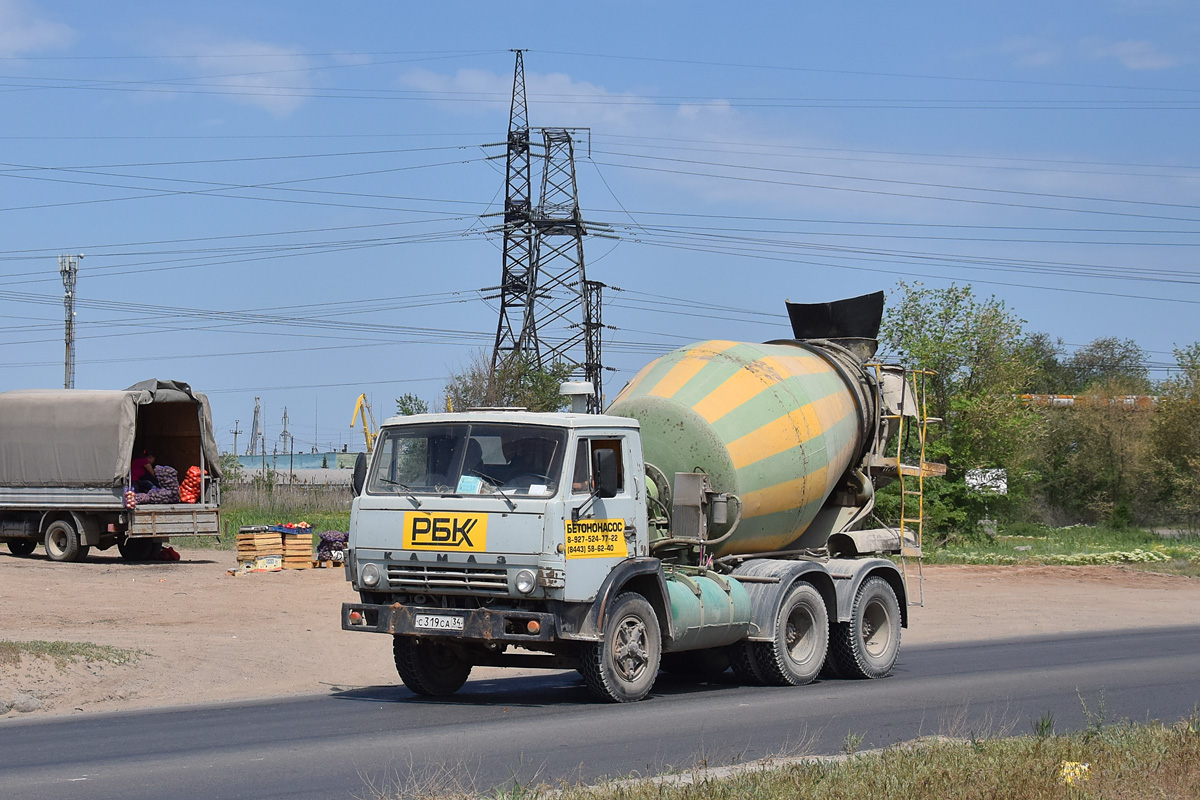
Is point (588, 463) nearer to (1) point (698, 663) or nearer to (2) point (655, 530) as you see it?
(2) point (655, 530)

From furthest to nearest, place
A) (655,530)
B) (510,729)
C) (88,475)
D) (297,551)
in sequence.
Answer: (297,551)
(88,475)
(655,530)
(510,729)

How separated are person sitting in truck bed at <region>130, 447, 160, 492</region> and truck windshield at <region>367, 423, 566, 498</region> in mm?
17796

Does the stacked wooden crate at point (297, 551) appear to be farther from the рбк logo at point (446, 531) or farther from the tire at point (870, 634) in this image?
the рбк logo at point (446, 531)

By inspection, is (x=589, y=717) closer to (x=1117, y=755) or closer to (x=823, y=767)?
(x=823, y=767)

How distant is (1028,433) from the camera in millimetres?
50375

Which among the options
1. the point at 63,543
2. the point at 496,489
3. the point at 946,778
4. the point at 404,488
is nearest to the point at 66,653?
the point at 404,488

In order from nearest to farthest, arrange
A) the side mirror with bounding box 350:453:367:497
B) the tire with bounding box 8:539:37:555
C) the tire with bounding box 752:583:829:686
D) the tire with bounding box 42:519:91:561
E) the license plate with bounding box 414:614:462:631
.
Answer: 1. the license plate with bounding box 414:614:462:631
2. the side mirror with bounding box 350:453:367:497
3. the tire with bounding box 752:583:829:686
4. the tire with bounding box 42:519:91:561
5. the tire with bounding box 8:539:37:555

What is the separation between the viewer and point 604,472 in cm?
1159

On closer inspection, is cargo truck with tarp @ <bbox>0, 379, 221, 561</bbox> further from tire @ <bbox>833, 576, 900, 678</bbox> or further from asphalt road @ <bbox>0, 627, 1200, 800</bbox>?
tire @ <bbox>833, 576, 900, 678</bbox>

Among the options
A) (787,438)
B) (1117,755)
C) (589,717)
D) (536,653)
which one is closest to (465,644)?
(536,653)

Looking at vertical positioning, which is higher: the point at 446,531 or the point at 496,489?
the point at 496,489

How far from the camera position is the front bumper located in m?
11.0

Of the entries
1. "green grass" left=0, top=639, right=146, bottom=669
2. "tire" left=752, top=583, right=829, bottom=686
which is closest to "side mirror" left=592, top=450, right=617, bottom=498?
"tire" left=752, top=583, right=829, bottom=686

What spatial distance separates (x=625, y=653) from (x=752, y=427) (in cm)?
323
